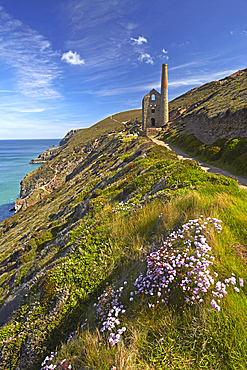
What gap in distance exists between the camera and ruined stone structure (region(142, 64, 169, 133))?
149 feet

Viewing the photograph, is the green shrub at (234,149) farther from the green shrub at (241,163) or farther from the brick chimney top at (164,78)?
the brick chimney top at (164,78)

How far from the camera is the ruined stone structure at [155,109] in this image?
45469 mm

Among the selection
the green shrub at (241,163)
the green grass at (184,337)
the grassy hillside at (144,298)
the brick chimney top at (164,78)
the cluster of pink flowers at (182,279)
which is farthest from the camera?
the brick chimney top at (164,78)

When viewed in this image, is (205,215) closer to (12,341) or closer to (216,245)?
(216,245)

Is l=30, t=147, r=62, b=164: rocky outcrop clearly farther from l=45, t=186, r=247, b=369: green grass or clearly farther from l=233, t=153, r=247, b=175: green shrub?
l=45, t=186, r=247, b=369: green grass

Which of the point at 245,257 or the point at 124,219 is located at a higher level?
the point at 245,257

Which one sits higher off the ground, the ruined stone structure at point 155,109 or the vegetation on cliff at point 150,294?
the ruined stone structure at point 155,109

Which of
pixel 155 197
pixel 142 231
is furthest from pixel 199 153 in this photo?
pixel 142 231

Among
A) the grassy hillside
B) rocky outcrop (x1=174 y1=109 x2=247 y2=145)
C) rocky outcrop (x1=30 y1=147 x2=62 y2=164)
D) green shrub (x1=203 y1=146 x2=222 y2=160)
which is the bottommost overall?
rocky outcrop (x1=30 y1=147 x2=62 y2=164)

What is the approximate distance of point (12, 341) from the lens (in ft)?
18.0

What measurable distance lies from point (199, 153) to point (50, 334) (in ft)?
67.6

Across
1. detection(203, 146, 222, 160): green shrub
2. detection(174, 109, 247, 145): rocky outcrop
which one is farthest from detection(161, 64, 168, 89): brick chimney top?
detection(203, 146, 222, 160): green shrub

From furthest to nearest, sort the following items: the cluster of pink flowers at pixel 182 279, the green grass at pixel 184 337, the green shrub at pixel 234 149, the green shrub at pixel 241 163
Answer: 1. the green shrub at pixel 234 149
2. the green shrub at pixel 241 163
3. the cluster of pink flowers at pixel 182 279
4. the green grass at pixel 184 337

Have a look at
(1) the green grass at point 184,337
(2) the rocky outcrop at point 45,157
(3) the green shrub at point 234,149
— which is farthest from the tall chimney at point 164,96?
(2) the rocky outcrop at point 45,157
